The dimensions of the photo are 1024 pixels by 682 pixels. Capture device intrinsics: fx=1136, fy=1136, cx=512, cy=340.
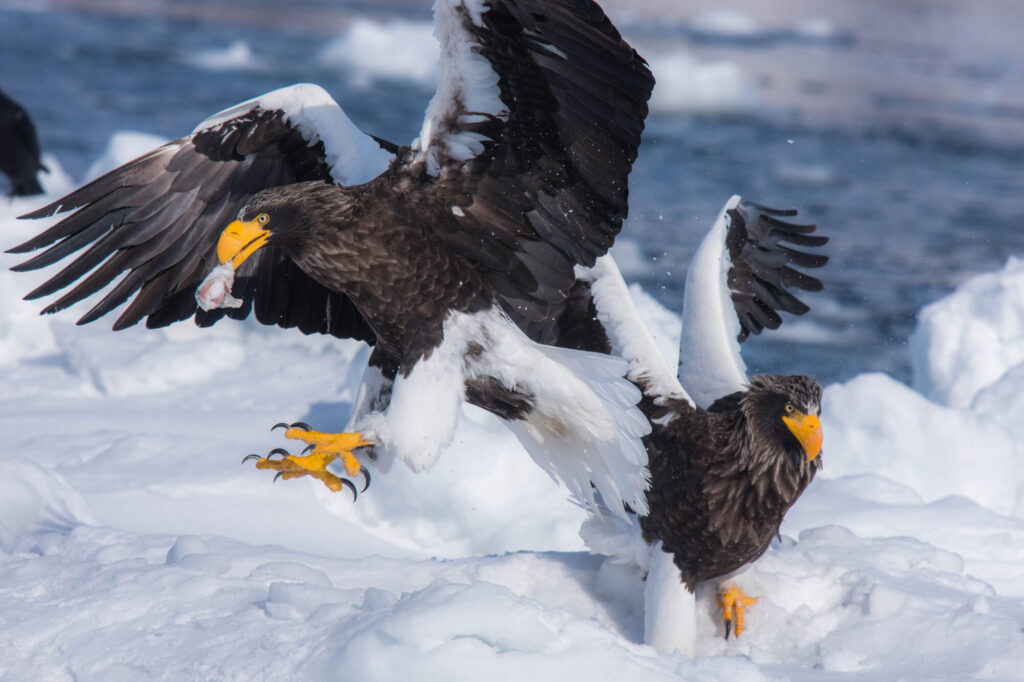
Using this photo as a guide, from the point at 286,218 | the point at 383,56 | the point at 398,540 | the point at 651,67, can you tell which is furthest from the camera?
the point at 383,56

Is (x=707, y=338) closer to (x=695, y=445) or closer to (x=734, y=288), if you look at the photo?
(x=695, y=445)

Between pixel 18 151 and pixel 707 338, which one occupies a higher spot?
pixel 707 338

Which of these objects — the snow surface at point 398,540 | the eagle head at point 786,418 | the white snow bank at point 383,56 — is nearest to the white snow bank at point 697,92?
the white snow bank at point 383,56

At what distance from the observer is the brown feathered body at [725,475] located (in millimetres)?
3406

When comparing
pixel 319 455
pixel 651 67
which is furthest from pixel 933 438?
pixel 651 67

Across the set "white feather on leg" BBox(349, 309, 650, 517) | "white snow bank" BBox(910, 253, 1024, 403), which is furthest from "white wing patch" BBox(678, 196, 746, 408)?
"white snow bank" BBox(910, 253, 1024, 403)

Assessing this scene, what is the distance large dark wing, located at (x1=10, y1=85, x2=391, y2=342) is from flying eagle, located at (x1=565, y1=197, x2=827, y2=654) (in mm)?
920

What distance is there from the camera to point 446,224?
10.4 ft

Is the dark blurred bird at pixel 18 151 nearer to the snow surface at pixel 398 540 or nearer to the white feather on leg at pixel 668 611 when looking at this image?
the snow surface at pixel 398 540

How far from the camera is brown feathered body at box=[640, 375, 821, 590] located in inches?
134

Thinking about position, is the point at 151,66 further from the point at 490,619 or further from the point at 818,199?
the point at 490,619

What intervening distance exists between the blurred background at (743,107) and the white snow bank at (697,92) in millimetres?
29

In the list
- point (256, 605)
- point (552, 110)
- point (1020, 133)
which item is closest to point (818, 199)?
point (1020, 133)

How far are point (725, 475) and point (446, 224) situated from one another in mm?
1132
